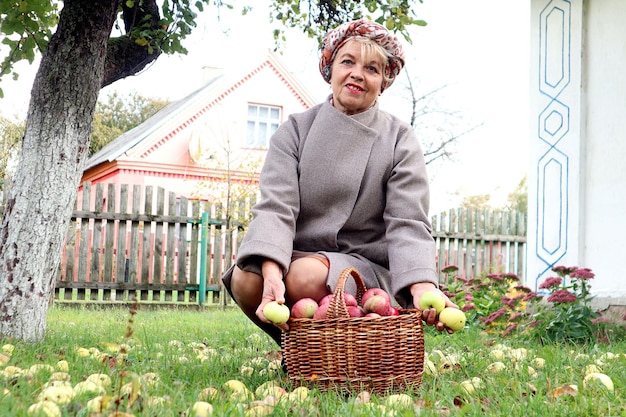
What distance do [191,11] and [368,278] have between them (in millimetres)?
3164

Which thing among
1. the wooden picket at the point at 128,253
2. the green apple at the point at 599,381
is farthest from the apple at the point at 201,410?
the wooden picket at the point at 128,253

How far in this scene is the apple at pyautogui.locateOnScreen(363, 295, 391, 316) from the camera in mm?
2443

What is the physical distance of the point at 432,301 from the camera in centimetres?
243

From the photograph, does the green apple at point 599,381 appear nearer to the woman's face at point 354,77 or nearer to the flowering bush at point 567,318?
the woman's face at point 354,77

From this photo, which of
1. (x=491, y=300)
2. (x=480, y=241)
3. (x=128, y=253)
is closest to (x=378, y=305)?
(x=491, y=300)

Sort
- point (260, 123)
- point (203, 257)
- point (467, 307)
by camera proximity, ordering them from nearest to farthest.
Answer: point (467, 307), point (203, 257), point (260, 123)

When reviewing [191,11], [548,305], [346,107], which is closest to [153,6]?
[191,11]

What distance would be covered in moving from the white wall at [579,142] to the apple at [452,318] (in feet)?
10.1

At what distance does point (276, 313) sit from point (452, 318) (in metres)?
0.59

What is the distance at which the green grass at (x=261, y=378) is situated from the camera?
1.98 metres

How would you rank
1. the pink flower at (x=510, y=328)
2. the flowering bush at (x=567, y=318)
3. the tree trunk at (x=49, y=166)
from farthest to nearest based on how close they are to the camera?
1. the pink flower at (x=510, y=328)
2. the flowering bush at (x=567, y=318)
3. the tree trunk at (x=49, y=166)

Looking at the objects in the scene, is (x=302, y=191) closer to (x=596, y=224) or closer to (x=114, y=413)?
(x=114, y=413)

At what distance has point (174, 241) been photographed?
9867mm

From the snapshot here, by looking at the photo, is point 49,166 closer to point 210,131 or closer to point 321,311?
point 321,311
